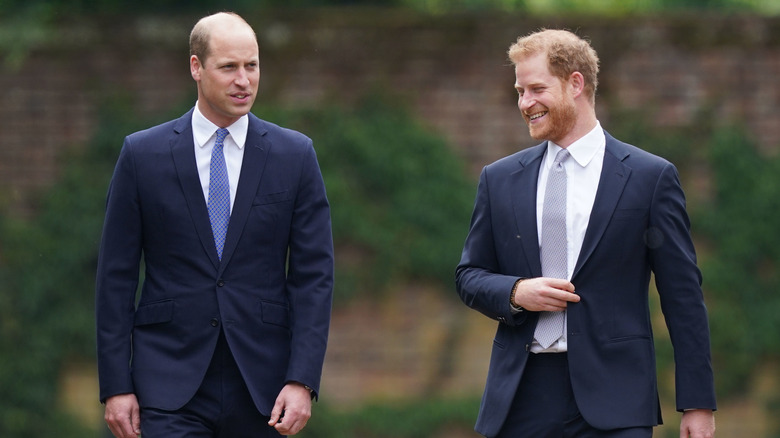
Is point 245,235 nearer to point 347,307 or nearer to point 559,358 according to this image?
point 559,358

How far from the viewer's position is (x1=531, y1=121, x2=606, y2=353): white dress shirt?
4453 millimetres

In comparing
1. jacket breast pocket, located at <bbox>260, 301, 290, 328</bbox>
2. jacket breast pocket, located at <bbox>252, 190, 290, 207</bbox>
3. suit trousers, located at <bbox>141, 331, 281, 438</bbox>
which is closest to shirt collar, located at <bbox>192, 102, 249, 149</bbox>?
jacket breast pocket, located at <bbox>252, 190, 290, 207</bbox>

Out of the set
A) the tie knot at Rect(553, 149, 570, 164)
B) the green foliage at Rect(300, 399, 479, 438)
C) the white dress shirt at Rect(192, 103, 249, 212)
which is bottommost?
the green foliage at Rect(300, 399, 479, 438)

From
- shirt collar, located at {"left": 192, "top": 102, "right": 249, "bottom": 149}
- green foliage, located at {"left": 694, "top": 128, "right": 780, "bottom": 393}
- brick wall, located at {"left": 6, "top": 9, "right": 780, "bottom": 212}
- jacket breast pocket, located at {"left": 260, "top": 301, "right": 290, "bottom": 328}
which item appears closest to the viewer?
jacket breast pocket, located at {"left": 260, "top": 301, "right": 290, "bottom": 328}

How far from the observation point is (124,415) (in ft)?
14.4

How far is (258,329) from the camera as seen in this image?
453 cm

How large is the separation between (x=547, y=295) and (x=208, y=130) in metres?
1.41

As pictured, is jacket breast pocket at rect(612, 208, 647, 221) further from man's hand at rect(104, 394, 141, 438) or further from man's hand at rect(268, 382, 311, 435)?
man's hand at rect(104, 394, 141, 438)

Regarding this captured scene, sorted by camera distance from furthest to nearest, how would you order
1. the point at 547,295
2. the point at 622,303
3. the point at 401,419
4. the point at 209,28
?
the point at 401,419
the point at 209,28
the point at 622,303
the point at 547,295

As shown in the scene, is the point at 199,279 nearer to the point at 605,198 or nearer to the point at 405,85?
the point at 605,198

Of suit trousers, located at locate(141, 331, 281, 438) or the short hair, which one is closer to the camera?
suit trousers, located at locate(141, 331, 281, 438)

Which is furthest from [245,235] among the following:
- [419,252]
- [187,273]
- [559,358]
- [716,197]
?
[716,197]

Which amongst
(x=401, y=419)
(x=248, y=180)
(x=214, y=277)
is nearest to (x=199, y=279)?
(x=214, y=277)

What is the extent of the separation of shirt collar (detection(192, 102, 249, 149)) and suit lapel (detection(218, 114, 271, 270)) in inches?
1.1
